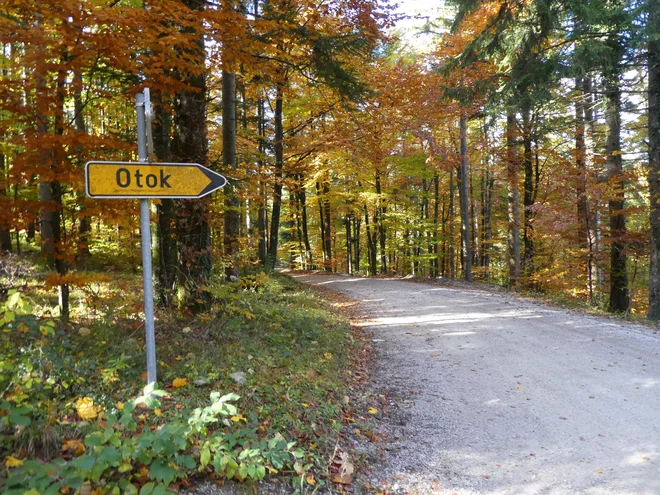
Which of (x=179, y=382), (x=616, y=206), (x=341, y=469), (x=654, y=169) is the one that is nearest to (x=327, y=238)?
(x=616, y=206)

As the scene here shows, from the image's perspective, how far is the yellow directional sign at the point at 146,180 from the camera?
10.2ft

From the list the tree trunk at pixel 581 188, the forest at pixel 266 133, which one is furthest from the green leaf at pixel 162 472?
the tree trunk at pixel 581 188

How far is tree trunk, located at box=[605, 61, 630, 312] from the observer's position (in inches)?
465

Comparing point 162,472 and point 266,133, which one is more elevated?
point 266,133

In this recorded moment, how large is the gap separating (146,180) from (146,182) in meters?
0.02

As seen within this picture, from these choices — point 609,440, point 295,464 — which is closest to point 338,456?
point 295,464

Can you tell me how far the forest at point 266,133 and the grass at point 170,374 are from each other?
0.07 m

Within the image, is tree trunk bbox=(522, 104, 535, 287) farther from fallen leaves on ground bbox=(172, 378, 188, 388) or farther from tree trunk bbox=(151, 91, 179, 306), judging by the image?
fallen leaves on ground bbox=(172, 378, 188, 388)

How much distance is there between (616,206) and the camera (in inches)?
492

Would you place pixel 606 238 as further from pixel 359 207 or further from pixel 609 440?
pixel 359 207

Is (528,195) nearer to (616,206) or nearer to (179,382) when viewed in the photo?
(616,206)

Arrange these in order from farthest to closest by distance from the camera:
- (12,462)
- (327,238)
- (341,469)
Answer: (327,238) < (341,469) < (12,462)

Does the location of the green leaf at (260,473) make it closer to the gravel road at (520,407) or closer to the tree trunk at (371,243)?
the gravel road at (520,407)

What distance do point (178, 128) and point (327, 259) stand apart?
797 inches
